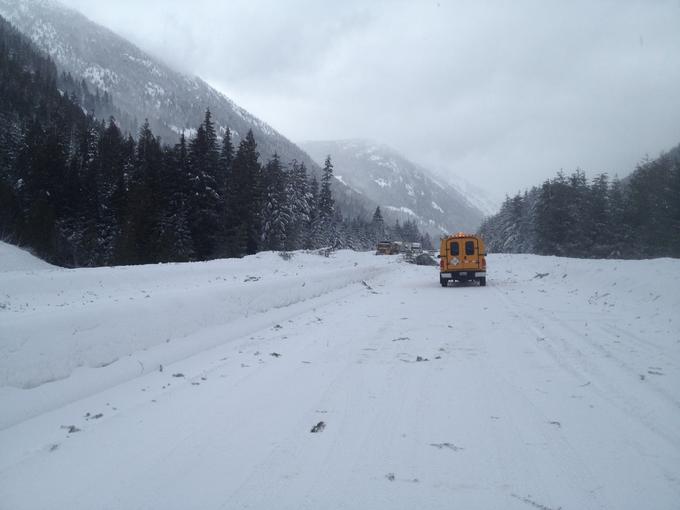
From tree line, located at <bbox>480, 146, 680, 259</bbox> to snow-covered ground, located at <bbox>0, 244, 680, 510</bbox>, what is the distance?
143 feet

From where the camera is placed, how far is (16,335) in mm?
5141

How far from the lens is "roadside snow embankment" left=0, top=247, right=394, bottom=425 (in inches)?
206

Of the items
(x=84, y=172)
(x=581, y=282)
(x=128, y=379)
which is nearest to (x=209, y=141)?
(x=84, y=172)

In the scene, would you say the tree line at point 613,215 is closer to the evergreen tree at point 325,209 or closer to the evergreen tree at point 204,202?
the evergreen tree at point 325,209

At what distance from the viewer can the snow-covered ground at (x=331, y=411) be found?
9.73 ft

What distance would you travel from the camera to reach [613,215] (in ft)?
168

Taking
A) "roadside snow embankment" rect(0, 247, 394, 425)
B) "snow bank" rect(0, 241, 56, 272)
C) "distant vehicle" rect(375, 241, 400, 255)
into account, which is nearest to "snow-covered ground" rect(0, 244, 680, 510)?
"roadside snow embankment" rect(0, 247, 394, 425)

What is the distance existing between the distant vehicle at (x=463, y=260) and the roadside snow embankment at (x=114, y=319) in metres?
8.21

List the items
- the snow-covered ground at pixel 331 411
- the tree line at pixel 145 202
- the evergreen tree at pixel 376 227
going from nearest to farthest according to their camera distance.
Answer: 1. the snow-covered ground at pixel 331 411
2. the tree line at pixel 145 202
3. the evergreen tree at pixel 376 227

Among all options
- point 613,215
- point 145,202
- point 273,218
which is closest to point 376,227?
point 613,215

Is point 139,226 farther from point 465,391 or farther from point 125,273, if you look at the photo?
point 465,391

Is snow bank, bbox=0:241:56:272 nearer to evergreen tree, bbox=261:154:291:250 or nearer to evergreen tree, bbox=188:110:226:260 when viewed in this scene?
evergreen tree, bbox=188:110:226:260

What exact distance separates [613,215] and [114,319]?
6007 cm

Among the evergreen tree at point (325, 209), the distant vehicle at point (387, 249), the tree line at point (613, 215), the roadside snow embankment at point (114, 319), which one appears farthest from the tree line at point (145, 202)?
the tree line at point (613, 215)
